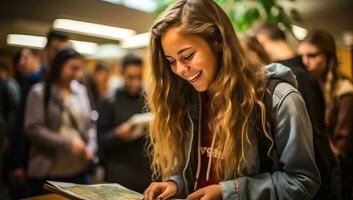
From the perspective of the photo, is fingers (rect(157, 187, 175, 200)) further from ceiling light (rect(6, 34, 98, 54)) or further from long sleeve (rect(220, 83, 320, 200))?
ceiling light (rect(6, 34, 98, 54))

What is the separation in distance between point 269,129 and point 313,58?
3.20 ft

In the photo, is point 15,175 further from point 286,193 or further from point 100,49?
point 286,193

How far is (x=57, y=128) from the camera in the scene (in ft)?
5.27

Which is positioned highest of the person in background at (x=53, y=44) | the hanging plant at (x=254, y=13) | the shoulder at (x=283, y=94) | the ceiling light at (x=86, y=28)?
the hanging plant at (x=254, y=13)

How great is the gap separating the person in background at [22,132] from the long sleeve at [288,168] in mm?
895

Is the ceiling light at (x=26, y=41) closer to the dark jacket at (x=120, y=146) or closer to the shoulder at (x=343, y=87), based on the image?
the dark jacket at (x=120, y=146)

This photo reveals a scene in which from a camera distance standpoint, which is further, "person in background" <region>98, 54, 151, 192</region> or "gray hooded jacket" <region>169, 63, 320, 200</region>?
"person in background" <region>98, 54, 151, 192</region>

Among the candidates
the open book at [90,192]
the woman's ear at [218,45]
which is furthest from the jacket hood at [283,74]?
the open book at [90,192]

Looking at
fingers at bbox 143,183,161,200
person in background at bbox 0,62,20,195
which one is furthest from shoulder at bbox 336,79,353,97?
person in background at bbox 0,62,20,195

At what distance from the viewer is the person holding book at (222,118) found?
867 millimetres

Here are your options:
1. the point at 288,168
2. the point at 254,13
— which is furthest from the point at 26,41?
the point at 254,13

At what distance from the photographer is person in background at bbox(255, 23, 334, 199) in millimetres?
1070

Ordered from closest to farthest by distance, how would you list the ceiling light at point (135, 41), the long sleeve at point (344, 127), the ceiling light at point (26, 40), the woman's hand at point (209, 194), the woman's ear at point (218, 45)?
the woman's hand at point (209, 194) → the woman's ear at point (218, 45) → the ceiling light at point (26, 40) → the ceiling light at point (135, 41) → the long sleeve at point (344, 127)

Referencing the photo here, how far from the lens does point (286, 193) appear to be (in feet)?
2.80
